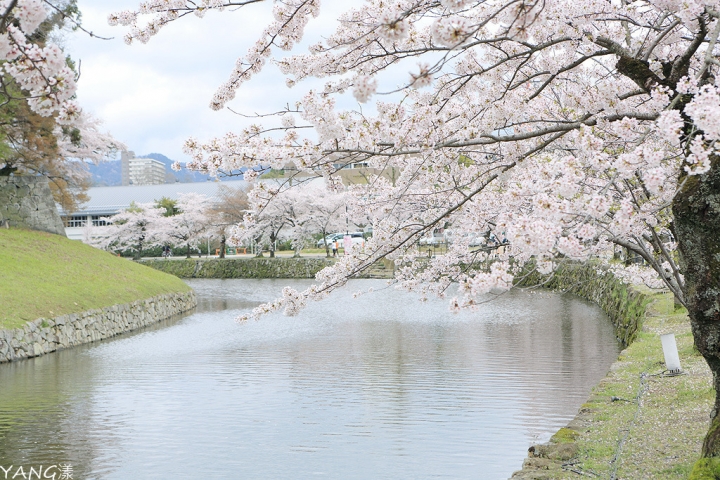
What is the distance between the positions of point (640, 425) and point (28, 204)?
1950 centimetres

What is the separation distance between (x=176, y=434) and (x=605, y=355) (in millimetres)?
7389

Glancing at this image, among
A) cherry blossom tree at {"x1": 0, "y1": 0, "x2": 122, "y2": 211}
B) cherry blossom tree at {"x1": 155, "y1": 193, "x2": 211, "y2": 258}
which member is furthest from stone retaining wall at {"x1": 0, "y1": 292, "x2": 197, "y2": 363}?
cherry blossom tree at {"x1": 155, "y1": 193, "x2": 211, "y2": 258}

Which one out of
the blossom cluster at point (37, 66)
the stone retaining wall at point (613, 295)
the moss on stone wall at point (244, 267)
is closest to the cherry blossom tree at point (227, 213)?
the moss on stone wall at point (244, 267)

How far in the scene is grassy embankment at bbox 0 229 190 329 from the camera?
1316cm

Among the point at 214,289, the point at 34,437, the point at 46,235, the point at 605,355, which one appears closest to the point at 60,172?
the point at 46,235

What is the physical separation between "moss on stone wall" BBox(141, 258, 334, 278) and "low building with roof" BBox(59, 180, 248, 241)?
1201cm

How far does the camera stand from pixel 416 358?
1130cm

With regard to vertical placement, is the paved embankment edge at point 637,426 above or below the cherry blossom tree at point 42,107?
below

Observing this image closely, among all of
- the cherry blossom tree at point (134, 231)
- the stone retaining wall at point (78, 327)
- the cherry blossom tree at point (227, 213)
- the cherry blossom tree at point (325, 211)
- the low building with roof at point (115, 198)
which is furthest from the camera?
the low building with roof at point (115, 198)

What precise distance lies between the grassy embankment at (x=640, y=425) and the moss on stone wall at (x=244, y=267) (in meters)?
25.1

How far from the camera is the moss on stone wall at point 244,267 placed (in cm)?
3353

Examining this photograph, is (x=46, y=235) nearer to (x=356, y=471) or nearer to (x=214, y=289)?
(x=214, y=289)

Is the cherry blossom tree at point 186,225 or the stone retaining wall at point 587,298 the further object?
the cherry blossom tree at point 186,225

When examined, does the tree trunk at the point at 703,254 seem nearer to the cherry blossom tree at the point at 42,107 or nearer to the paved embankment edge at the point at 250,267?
the cherry blossom tree at the point at 42,107
